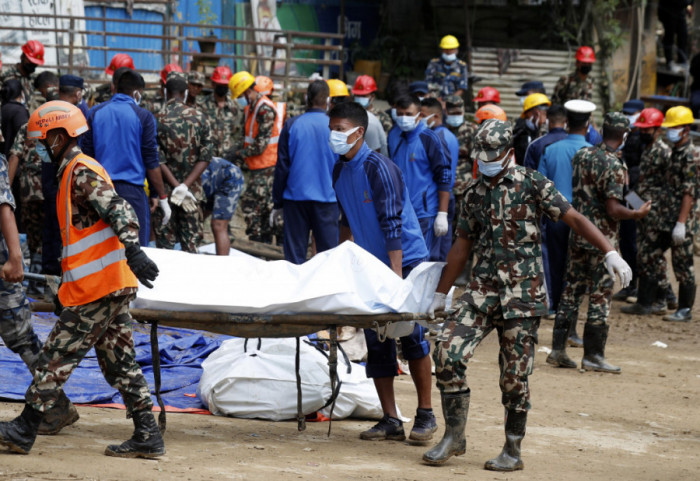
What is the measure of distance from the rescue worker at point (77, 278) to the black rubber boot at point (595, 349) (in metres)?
4.68

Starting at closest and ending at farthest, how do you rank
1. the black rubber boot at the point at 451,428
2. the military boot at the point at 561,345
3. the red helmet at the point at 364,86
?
1. the black rubber boot at the point at 451,428
2. the military boot at the point at 561,345
3. the red helmet at the point at 364,86

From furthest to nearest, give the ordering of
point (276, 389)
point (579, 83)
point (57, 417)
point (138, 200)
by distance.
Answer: point (579, 83) < point (138, 200) < point (276, 389) < point (57, 417)

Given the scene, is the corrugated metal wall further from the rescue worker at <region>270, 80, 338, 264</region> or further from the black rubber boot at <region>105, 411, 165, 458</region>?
the black rubber boot at <region>105, 411, 165, 458</region>

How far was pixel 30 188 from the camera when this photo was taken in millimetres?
9852

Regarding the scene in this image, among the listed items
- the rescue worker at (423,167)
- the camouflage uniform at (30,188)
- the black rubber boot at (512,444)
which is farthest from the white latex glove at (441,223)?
the black rubber boot at (512,444)

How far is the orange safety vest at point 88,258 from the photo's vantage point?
5344 millimetres

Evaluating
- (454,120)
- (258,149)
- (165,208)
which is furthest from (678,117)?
(165,208)

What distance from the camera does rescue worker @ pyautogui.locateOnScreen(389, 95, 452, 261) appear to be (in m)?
9.66

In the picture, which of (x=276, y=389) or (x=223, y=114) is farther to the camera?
(x=223, y=114)

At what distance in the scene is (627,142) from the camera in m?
12.5

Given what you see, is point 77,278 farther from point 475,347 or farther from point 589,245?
point 589,245

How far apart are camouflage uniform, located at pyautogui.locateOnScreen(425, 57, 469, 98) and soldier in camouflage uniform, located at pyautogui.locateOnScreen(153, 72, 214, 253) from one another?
6.20m

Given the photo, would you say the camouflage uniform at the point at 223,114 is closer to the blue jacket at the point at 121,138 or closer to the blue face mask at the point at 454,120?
the blue face mask at the point at 454,120

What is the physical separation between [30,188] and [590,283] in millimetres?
5428
